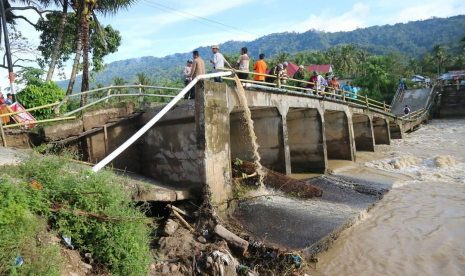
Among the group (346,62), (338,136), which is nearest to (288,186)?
(338,136)

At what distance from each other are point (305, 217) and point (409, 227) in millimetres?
2841

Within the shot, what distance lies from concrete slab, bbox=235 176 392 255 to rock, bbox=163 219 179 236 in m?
1.60

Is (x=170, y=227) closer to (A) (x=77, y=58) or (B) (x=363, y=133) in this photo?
(A) (x=77, y=58)

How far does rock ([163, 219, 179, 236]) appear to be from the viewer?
633 centimetres

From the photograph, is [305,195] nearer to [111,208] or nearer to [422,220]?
[422,220]

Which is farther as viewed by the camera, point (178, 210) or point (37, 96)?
point (37, 96)

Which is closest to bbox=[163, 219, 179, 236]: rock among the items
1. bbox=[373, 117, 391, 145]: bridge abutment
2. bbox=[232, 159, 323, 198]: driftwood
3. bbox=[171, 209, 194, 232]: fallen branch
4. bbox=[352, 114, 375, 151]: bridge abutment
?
bbox=[171, 209, 194, 232]: fallen branch

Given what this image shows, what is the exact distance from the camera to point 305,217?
7.81m

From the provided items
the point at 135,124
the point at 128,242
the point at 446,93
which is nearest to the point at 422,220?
the point at 128,242

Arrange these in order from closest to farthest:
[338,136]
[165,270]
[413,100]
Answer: [165,270] < [338,136] < [413,100]

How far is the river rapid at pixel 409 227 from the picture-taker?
6367 millimetres

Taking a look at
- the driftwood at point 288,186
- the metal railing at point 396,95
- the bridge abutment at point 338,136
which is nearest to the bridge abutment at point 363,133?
the bridge abutment at point 338,136

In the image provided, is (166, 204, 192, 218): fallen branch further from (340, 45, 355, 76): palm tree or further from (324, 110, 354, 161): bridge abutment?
(340, 45, 355, 76): palm tree

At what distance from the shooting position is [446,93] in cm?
3494
